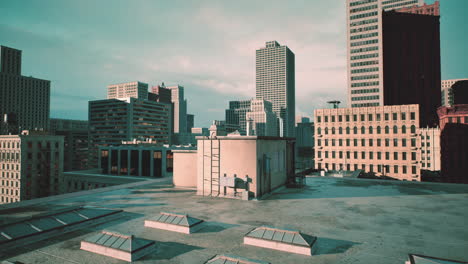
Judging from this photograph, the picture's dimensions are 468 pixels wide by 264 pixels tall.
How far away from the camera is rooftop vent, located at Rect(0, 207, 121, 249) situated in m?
13.2

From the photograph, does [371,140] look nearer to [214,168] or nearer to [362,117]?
[362,117]

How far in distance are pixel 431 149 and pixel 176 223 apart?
13246 cm

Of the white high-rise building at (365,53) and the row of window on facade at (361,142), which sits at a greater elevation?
the white high-rise building at (365,53)

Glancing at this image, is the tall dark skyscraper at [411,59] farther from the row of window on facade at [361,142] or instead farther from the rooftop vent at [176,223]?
the rooftop vent at [176,223]

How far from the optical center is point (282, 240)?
12.7 m

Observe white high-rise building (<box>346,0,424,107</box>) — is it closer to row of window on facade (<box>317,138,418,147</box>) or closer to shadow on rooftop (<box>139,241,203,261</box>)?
row of window on facade (<box>317,138,418,147</box>)

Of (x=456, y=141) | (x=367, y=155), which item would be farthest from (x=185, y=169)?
(x=456, y=141)

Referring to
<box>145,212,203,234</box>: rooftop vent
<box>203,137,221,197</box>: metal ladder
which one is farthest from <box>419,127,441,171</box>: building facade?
<box>145,212,203,234</box>: rooftop vent

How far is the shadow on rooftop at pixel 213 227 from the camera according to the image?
15.5 m

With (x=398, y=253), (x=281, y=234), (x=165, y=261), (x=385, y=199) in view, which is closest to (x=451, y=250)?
(x=398, y=253)

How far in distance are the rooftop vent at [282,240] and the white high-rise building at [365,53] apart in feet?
441

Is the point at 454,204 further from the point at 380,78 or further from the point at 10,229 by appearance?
the point at 380,78

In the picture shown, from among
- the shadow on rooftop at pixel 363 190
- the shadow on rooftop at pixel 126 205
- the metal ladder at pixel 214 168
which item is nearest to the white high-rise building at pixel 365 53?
the shadow on rooftop at pixel 363 190

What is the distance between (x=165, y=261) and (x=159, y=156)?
82.7m
